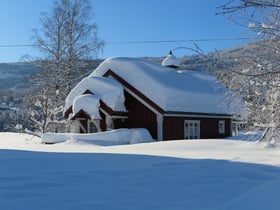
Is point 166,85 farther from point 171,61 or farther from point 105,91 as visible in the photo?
point 171,61

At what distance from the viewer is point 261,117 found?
11625mm

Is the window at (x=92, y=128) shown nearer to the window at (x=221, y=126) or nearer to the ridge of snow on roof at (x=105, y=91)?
the ridge of snow on roof at (x=105, y=91)

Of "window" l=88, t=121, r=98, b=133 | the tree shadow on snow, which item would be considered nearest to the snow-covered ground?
the tree shadow on snow

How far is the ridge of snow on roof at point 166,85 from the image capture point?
24125mm

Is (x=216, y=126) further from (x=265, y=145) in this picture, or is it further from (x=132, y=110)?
(x=265, y=145)

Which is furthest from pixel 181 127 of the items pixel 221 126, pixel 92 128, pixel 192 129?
pixel 92 128

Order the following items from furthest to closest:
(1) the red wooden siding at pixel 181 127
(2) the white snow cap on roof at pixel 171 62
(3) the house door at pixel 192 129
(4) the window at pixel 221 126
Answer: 1. (2) the white snow cap on roof at pixel 171 62
2. (4) the window at pixel 221 126
3. (3) the house door at pixel 192 129
4. (1) the red wooden siding at pixel 181 127

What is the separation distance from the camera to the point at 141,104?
24.6 meters

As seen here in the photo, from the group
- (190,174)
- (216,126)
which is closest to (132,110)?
(216,126)

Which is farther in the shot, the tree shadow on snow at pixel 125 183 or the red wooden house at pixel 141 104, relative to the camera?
the red wooden house at pixel 141 104

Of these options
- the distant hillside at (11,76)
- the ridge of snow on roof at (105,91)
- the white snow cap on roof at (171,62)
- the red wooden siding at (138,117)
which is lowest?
the red wooden siding at (138,117)

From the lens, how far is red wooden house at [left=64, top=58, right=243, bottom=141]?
2394 centimetres

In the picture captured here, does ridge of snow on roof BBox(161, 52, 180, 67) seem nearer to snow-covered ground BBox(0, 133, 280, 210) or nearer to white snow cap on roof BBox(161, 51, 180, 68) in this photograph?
white snow cap on roof BBox(161, 51, 180, 68)

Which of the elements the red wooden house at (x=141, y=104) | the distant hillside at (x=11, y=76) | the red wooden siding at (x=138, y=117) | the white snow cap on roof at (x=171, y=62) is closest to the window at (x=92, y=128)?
the red wooden house at (x=141, y=104)
